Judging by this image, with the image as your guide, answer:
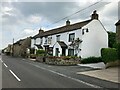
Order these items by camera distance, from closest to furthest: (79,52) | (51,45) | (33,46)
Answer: (79,52) < (51,45) < (33,46)

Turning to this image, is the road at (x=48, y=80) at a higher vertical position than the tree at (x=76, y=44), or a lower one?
lower

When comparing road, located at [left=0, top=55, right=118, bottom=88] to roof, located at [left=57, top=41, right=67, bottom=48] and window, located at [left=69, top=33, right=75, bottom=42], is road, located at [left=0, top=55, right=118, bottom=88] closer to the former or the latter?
window, located at [left=69, top=33, right=75, bottom=42]

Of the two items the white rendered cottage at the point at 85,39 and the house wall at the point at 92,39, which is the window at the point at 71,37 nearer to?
the white rendered cottage at the point at 85,39

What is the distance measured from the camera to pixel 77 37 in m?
44.3

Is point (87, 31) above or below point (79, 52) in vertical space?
above

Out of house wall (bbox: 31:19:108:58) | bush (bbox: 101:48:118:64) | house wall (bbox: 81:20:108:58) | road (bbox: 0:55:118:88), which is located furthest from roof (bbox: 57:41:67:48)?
road (bbox: 0:55:118:88)

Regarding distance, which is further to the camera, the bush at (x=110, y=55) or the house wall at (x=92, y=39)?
the house wall at (x=92, y=39)

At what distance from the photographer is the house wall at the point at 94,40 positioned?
43219mm

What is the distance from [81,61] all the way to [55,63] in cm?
428

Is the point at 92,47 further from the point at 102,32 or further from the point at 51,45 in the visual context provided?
the point at 51,45

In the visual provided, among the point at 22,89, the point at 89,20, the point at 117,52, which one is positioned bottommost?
the point at 22,89

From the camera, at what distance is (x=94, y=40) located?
44.6 m

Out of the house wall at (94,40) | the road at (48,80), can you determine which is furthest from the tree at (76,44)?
the road at (48,80)

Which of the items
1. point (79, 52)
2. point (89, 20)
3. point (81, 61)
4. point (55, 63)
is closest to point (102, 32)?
point (89, 20)
